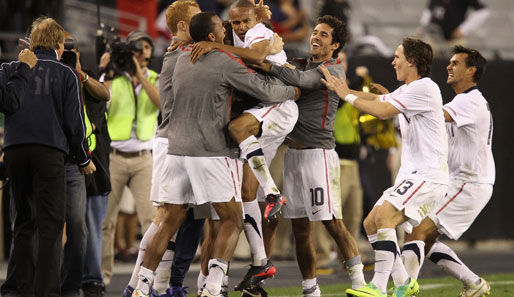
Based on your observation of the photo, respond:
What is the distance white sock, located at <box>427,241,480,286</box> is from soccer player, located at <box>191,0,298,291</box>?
175 cm

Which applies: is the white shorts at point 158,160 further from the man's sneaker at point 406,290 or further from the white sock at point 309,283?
the man's sneaker at point 406,290

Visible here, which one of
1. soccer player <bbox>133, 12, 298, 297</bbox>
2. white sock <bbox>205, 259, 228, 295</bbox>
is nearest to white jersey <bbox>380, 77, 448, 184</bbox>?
soccer player <bbox>133, 12, 298, 297</bbox>

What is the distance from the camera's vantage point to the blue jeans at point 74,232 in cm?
825

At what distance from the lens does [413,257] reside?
8.41 meters

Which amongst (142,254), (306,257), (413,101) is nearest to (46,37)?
(142,254)

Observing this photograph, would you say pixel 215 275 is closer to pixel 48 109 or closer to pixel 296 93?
pixel 296 93

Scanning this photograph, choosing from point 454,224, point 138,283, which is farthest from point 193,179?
point 454,224

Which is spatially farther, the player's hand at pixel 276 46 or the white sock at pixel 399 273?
the player's hand at pixel 276 46

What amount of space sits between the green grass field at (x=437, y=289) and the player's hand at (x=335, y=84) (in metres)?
2.20

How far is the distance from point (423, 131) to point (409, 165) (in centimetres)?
31

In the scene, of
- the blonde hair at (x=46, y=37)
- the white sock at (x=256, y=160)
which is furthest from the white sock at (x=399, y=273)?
the blonde hair at (x=46, y=37)

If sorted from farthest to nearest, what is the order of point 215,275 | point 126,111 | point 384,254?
point 126,111 < point 384,254 < point 215,275

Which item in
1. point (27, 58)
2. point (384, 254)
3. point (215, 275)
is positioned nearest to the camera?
point (27, 58)

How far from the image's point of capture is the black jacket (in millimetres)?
7375
